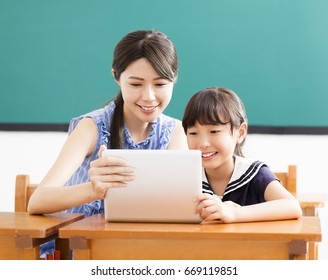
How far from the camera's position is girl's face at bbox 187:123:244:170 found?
6.99 feet

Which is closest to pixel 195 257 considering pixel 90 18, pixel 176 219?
pixel 176 219

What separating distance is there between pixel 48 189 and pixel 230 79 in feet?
7.27

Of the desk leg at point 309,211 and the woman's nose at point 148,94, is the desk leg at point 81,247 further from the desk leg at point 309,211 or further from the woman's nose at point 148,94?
the desk leg at point 309,211

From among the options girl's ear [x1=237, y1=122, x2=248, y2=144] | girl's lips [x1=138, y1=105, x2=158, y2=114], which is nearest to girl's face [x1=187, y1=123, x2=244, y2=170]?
girl's ear [x1=237, y1=122, x2=248, y2=144]

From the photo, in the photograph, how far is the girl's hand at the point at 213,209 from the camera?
5.71 ft

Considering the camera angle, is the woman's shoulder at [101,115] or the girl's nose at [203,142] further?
the woman's shoulder at [101,115]

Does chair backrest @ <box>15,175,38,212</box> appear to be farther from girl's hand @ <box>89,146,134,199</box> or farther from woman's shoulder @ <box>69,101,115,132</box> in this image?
girl's hand @ <box>89,146,134,199</box>

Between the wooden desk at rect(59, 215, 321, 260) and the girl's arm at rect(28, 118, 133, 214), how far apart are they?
0.41 feet

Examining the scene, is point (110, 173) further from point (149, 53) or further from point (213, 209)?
point (149, 53)

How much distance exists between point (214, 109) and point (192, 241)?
0.59 meters

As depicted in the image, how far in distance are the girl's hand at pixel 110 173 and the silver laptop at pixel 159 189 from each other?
1cm

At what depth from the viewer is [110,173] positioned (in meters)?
1.74

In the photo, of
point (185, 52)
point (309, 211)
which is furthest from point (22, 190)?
point (185, 52)

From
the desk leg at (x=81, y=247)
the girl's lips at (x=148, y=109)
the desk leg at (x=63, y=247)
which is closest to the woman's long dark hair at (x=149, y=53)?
the girl's lips at (x=148, y=109)
